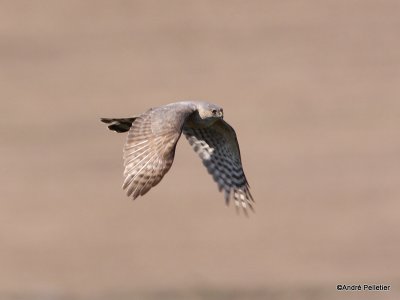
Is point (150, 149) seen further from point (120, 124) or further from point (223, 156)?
point (223, 156)

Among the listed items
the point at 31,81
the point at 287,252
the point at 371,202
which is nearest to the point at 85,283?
the point at 287,252

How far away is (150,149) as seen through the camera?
9.80 metres

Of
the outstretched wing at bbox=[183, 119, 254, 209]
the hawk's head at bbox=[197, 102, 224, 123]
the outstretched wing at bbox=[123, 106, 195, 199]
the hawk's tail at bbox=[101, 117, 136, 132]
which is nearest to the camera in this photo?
the outstretched wing at bbox=[123, 106, 195, 199]

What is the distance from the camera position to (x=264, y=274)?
1788cm

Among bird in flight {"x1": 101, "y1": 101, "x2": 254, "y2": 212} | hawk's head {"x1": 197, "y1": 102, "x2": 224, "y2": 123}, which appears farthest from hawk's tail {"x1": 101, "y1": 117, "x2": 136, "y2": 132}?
hawk's head {"x1": 197, "y1": 102, "x2": 224, "y2": 123}

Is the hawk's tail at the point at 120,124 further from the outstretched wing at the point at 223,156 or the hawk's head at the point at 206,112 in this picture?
the outstretched wing at the point at 223,156

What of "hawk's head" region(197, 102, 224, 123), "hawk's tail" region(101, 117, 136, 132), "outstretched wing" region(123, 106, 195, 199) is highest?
"hawk's head" region(197, 102, 224, 123)

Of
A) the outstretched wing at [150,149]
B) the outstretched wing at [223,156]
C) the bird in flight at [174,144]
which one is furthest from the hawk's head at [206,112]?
the outstretched wing at [150,149]

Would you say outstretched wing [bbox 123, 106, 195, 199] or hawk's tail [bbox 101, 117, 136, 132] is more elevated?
hawk's tail [bbox 101, 117, 136, 132]

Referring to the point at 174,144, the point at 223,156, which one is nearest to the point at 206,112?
the point at 223,156

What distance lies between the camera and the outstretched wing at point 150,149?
9.50 metres

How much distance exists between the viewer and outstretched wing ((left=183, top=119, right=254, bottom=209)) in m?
11.8

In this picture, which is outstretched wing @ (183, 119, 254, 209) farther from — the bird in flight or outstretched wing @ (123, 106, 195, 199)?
outstretched wing @ (123, 106, 195, 199)

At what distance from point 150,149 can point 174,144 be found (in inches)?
6.4
